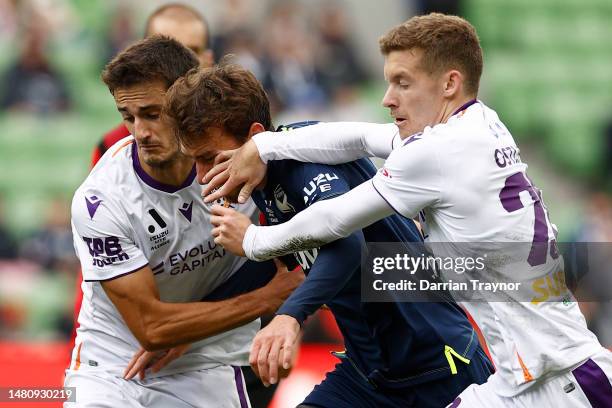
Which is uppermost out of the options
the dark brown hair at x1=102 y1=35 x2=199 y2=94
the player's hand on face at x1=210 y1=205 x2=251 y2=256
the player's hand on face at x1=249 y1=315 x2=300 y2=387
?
the dark brown hair at x1=102 y1=35 x2=199 y2=94

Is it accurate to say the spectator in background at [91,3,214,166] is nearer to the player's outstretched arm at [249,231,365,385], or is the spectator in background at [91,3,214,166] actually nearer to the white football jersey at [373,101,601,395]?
the player's outstretched arm at [249,231,365,385]

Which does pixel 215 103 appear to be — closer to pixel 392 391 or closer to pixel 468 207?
pixel 468 207

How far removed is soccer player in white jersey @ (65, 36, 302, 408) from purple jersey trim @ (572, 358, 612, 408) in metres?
1.51

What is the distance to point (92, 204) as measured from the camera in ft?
15.9

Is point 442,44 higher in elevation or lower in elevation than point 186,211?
higher

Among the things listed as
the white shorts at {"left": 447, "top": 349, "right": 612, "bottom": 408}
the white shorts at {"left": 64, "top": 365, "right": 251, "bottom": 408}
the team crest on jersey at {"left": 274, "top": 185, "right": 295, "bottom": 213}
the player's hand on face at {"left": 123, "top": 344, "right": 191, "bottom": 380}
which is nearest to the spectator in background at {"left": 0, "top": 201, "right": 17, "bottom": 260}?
the white shorts at {"left": 64, "top": 365, "right": 251, "bottom": 408}

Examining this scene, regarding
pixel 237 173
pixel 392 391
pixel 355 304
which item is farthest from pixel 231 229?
pixel 392 391

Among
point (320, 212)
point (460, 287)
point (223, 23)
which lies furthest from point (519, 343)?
point (223, 23)

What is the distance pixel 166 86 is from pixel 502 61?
10275 millimetres

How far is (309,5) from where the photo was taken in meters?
14.0

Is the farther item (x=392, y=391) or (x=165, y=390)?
(x=165, y=390)

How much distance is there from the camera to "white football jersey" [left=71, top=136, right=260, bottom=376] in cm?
482

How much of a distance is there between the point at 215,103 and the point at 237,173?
31 cm

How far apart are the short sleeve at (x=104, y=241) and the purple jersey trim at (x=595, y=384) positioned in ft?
6.41
